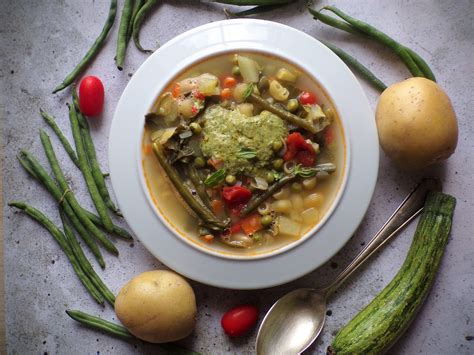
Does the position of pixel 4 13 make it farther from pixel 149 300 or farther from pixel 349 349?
pixel 349 349

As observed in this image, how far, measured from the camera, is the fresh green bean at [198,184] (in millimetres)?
3938

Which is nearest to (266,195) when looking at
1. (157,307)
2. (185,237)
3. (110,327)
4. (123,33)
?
(185,237)

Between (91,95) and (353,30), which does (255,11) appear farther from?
(91,95)

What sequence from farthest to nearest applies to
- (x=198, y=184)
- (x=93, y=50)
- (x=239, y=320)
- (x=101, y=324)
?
(x=93, y=50) → (x=101, y=324) → (x=239, y=320) → (x=198, y=184)

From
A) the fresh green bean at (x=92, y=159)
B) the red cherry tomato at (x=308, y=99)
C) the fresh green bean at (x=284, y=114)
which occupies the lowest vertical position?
the fresh green bean at (x=92, y=159)

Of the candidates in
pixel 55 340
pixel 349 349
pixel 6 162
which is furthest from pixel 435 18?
→ pixel 55 340

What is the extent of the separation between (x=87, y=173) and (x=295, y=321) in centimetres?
189

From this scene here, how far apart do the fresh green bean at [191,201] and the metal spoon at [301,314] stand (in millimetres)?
766

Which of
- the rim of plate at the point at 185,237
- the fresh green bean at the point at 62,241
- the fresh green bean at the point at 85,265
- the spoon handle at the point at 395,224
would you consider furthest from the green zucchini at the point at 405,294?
the fresh green bean at the point at 62,241

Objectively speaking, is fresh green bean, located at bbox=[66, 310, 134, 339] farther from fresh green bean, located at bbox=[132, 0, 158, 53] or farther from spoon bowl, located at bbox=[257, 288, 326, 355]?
fresh green bean, located at bbox=[132, 0, 158, 53]

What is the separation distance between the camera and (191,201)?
3.89m

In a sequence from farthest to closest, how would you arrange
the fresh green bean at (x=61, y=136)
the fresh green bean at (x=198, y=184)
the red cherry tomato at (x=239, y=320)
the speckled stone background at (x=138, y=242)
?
the fresh green bean at (x=61, y=136), the speckled stone background at (x=138, y=242), the red cherry tomato at (x=239, y=320), the fresh green bean at (x=198, y=184)

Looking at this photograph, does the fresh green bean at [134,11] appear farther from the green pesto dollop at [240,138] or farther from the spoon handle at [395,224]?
the spoon handle at [395,224]

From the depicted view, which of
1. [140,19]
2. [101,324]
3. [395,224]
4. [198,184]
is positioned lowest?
[101,324]
